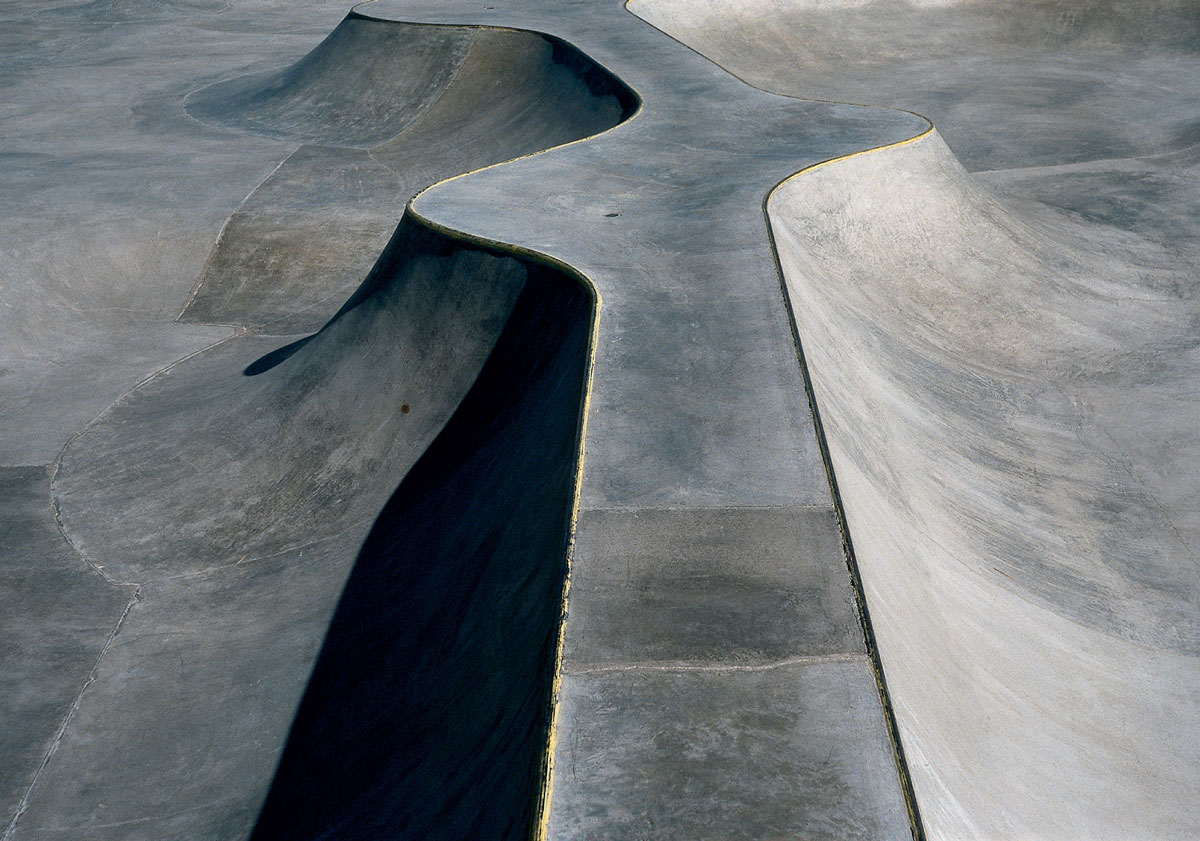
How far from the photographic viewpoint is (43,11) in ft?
87.3

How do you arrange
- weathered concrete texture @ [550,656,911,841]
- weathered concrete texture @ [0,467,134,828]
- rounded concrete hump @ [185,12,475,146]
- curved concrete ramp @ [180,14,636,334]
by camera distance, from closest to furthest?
1. weathered concrete texture @ [550,656,911,841]
2. weathered concrete texture @ [0,467,134,828]
3. curved concrete ramp @ [180,14,636,334]
4. rounded concrete hump @ [185,12,475,146]

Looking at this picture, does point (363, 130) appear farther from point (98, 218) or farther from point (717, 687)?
point (717, 687)

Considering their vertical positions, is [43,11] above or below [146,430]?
above

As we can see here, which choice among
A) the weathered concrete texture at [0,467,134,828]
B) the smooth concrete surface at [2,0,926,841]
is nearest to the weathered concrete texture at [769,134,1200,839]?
the smooth concrete surface at [2,0,926,841]

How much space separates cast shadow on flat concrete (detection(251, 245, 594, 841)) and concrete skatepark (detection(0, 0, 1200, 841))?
0.03 metres

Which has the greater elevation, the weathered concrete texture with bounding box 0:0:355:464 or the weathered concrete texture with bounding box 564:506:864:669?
the weathered concrete texture with bounding box 564:506:864:669

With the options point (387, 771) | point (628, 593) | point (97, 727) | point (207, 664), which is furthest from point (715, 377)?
point (97, 727)

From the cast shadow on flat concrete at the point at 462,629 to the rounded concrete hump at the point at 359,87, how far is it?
10.2m

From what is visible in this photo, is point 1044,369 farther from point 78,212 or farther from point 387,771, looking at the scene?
point 78,212

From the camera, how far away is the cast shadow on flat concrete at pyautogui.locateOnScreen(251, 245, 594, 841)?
4.35 meters

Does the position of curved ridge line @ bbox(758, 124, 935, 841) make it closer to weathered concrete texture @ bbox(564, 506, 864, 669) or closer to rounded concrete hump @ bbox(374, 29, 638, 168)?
weathered concrete texture @ bbox(564, 506, 864, 669)

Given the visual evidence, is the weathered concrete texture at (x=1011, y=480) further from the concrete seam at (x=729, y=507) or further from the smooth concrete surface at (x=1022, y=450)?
the concrete seam at (x=729, y=507)

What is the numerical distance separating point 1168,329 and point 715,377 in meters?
6.40

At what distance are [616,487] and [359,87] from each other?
1422cm
